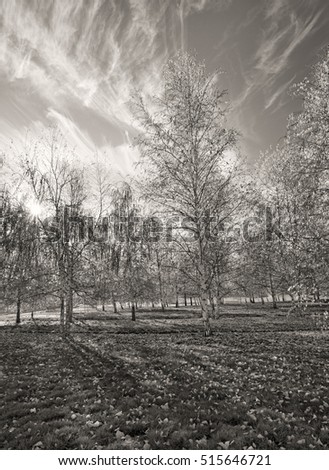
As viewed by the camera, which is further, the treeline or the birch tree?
the birch tree

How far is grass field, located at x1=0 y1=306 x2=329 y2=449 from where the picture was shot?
4.79 m

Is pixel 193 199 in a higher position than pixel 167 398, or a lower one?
higher

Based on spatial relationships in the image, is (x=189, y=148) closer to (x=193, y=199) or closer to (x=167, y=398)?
(x=193, y=199)

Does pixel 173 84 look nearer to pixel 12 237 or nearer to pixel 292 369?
pixel 292 369

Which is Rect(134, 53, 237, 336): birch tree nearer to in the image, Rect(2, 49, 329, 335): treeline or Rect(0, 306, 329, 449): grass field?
Rect(2, 49, 329, 335): treeline

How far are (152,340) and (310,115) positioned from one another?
12287 mm

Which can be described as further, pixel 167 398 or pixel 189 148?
pixel 189 148

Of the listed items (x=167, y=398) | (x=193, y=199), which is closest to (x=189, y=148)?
(x=193, y=199)

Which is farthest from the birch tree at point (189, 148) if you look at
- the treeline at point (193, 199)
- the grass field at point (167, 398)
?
the grass field at point (167, 398)

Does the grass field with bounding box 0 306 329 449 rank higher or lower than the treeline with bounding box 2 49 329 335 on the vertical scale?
lower

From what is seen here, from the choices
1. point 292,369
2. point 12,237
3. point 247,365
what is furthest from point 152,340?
point 12,237

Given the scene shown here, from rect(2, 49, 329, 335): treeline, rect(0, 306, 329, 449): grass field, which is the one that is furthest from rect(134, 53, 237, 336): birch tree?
rect(0, 306, 329, 449): grass field

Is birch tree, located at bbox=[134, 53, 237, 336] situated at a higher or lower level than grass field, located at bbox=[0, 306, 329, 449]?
higher

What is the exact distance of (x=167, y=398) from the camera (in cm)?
655
